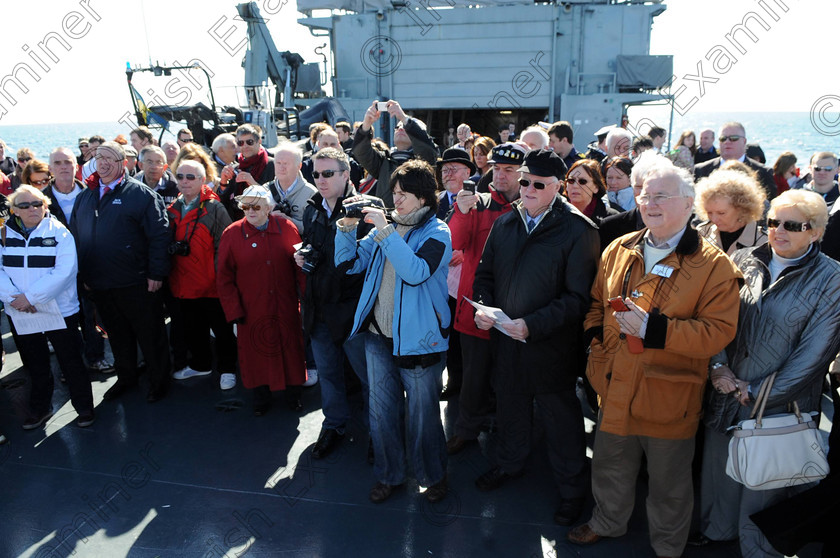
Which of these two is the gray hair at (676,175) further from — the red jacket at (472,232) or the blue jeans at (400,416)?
the blue jeans at (400,416)

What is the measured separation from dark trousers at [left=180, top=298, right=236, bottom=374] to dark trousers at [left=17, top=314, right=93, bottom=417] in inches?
36.7

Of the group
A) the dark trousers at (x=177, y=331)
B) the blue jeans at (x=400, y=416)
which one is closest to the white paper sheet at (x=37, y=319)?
the dark trousers at (x=177, y=331)

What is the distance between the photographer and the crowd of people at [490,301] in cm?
258

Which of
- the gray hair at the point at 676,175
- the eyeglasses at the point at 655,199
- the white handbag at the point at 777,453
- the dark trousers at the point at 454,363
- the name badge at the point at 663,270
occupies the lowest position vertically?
the dark trousers at the point at 454,363

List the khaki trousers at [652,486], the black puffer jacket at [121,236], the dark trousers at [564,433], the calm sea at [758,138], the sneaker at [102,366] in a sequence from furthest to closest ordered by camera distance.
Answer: the calm sea at [758,138]
the sneaker at [102,366]
the black puffer jacket at [121,236]
the dark trousers at [564,433]
the khaki trousers at [652,486]

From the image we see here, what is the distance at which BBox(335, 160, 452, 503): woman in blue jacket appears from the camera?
3.07m

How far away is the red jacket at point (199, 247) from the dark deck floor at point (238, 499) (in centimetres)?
109

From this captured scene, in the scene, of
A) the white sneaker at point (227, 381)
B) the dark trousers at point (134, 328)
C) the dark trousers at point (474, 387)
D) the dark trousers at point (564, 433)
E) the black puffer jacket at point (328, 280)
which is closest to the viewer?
the dark trousers at point (564, 433)

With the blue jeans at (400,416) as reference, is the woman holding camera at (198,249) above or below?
above

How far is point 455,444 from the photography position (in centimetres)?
397

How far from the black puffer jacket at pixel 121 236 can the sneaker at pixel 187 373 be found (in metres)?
1.05

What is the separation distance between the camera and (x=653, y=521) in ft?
9.37

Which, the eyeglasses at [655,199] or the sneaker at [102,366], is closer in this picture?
the eyeglasses at [655,199]

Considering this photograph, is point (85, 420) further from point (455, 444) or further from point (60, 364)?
point (455, 444)
